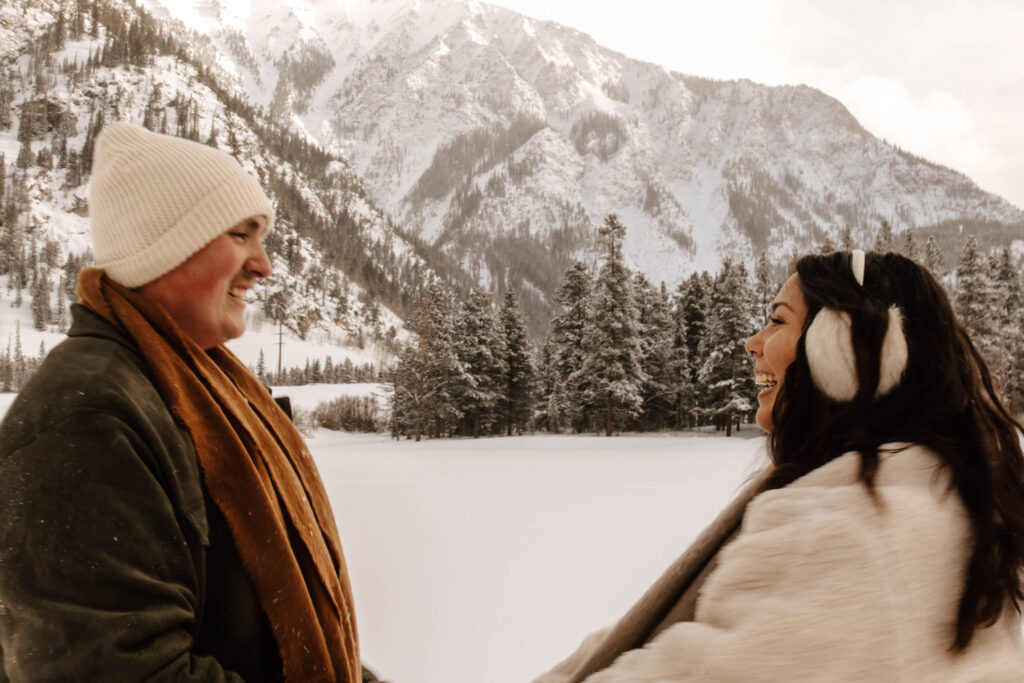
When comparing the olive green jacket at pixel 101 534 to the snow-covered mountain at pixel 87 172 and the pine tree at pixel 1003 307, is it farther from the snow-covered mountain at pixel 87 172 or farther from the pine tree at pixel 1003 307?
the snow-covered mountain at pixel 87 172

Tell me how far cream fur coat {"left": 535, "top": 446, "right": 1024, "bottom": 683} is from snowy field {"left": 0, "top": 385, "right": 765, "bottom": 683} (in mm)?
1075

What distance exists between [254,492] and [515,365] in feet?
107

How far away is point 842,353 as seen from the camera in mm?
1561

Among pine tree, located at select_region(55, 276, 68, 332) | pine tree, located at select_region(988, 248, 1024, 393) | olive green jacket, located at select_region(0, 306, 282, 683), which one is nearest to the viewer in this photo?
olive green jacket, located at select_region(0, 306, 282, 683)

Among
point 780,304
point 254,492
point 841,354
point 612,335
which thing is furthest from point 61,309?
point 841,354

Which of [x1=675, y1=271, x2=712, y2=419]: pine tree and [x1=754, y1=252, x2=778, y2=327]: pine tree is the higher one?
[x1=754, y1=252, x2=778, y2=327]: pine tree

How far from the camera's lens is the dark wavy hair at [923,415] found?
1.31 metres

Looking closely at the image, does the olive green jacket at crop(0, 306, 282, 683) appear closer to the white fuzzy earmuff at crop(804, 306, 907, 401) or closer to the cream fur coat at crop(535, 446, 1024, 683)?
the cream fur coat at crop(535, 446, 1024, 683)

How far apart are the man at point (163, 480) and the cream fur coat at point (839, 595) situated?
875mm

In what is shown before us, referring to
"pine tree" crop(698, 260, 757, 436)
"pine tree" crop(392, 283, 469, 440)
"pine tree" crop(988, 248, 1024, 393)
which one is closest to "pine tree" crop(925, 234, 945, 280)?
"pine tree" crop(988, 248, 1024, 393)

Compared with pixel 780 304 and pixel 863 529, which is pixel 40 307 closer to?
pixel 780 304

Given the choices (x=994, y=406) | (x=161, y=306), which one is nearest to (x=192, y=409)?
(x=161, y=306)

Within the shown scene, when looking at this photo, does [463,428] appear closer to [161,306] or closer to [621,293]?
[621,293]

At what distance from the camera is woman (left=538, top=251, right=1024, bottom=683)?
45.6 inches
